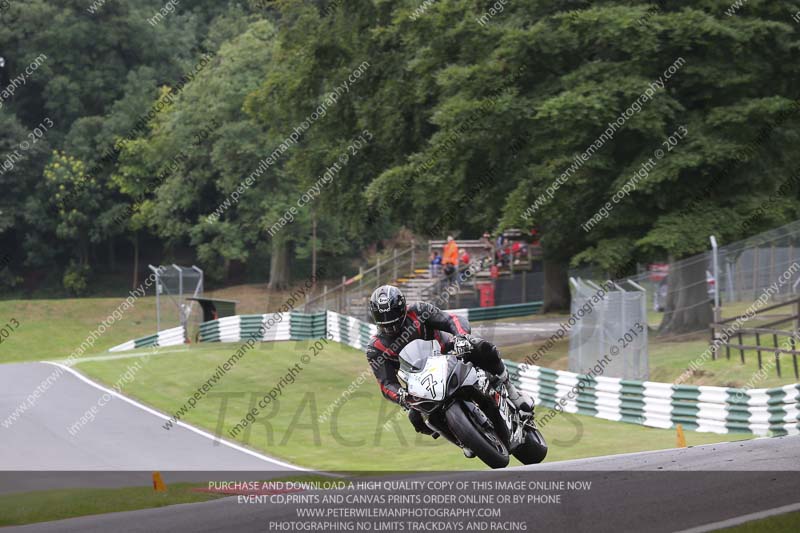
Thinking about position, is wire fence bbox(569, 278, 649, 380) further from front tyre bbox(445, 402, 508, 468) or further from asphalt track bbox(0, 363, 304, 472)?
front tyre bbox(445, 402, 508, 468)

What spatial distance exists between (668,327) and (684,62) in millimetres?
7667

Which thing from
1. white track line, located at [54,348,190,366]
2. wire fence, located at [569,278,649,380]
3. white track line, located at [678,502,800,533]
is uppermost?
white track line, located at [54,348,190,366]

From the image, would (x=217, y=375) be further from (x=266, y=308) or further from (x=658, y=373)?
(x=266, y=308)

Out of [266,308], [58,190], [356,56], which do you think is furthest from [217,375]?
[58,190]

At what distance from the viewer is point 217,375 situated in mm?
31797

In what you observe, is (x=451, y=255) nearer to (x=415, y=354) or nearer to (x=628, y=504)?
(x=415, y=354)

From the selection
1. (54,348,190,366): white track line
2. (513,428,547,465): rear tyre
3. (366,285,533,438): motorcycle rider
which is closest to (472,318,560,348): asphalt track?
(54,348,190,366): white track line

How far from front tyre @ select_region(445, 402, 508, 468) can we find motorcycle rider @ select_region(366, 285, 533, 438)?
47 centimetres

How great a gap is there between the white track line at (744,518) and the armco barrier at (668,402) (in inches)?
356

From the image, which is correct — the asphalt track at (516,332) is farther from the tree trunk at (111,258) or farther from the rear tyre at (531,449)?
the tree trunk at (111,258)

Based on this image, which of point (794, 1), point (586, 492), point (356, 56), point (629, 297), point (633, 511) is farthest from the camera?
point (356, 56)

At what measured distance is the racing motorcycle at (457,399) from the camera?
9.99 meters

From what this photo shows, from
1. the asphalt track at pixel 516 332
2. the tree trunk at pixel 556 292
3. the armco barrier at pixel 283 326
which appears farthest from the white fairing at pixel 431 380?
the tree trunk at pixel 556 292

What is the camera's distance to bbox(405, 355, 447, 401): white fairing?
32.6ft
